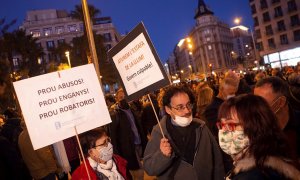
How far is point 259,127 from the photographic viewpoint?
2.52m

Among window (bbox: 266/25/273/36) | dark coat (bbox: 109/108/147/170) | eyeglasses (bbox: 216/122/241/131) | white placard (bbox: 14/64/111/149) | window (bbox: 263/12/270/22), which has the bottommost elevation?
dark coat (bbox: 109/108/147/170)

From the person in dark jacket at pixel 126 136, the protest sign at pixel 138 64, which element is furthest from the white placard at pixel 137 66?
the person in dark jacket at pixel 126 136

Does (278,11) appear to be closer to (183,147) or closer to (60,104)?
(183,147)

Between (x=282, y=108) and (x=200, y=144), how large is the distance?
3.01 ft

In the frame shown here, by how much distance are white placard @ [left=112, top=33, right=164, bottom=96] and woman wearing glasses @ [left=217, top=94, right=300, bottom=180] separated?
1034 mm

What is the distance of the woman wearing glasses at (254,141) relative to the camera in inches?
88.2

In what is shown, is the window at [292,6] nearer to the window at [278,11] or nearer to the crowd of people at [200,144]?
the window at [278,11]

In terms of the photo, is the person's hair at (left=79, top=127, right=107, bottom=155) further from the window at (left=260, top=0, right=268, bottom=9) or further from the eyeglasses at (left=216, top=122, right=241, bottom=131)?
the window at (left=260, top=0, right=268, bottom=9)

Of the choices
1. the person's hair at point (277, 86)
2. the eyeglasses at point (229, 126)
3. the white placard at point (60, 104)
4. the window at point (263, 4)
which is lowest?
the eyeglasses at point (229, 126)

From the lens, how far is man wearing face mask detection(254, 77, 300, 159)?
3.23 metres

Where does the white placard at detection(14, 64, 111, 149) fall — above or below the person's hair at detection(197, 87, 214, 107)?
above

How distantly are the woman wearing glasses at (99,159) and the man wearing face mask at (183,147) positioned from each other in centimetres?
36

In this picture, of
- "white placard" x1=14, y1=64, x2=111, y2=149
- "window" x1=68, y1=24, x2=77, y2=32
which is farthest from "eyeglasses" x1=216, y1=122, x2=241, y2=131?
"window" x1=68, y1=24, x2=77, y2=32

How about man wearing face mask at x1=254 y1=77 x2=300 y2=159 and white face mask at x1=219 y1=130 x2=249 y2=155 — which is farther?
man wearing face mask at x1=254 y1=77 x2=300 y2=159
